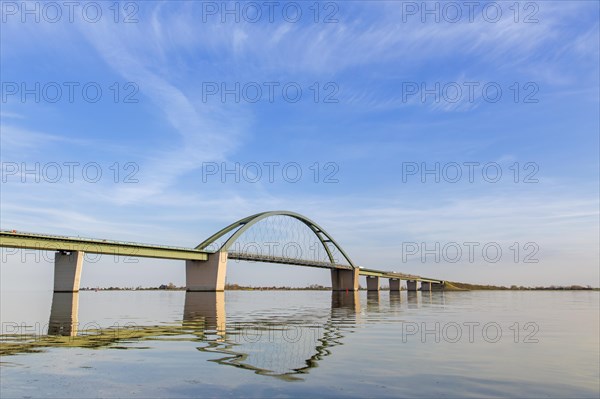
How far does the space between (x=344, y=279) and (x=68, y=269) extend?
95.7 metres

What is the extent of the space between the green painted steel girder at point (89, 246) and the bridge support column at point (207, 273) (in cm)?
534

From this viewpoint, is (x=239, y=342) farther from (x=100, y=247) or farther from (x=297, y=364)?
(x=100, y=247)

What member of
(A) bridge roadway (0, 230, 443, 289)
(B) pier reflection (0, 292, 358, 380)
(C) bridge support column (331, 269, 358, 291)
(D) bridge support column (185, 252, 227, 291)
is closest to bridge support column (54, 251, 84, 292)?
(A) bridge roadway (0, 230, 443, 289)

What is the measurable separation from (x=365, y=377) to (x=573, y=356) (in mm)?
6914

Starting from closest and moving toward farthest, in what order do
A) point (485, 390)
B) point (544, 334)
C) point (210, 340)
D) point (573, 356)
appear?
point (485, 390) → point (573, 356) → point (210, 340) → point (544, 334)

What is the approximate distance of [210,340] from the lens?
51.3ft

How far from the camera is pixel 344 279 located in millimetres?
155000

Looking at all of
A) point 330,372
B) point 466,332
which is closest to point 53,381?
point 330,372

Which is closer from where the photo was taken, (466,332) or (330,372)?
(330,372)

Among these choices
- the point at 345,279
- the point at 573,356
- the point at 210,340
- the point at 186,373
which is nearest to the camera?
the point at 186,373

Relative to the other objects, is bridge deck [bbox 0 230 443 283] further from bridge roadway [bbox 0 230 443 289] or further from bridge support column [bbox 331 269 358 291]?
bridge support column [bbox 331 269 358 291]

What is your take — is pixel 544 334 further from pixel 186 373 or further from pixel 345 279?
pixel 345 279

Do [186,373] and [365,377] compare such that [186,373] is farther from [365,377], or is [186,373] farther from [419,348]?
[419,348]

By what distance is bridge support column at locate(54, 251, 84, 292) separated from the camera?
249 feet
